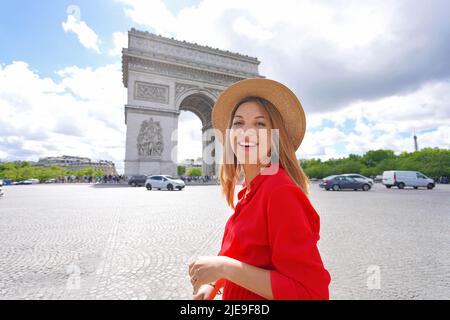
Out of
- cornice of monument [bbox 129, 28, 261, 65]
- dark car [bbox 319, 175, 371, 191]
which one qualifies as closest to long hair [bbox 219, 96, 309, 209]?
dark car [bbox 319, 175, 371, 191]

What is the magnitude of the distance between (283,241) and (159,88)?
1194 inches

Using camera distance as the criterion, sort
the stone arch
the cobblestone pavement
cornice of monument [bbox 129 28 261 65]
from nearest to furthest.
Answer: the cobblestone pavement → cornice of monument [bbox 129 28 261 65] → the stone arch

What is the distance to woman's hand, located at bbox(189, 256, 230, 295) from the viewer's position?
925 millimetres

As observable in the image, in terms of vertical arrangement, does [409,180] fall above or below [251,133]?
below

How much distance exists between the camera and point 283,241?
0.83 m

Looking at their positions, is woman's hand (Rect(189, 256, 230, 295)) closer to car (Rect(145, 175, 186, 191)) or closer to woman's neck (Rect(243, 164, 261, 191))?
woman's neck (Rect(243, 164, 261, 191))

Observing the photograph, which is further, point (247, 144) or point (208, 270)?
point (247, 144)

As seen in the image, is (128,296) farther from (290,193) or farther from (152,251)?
(290,193)

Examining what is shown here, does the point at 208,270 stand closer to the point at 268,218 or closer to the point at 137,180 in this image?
the point at 268,218

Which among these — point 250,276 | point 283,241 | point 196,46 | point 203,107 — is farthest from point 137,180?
point 283,241

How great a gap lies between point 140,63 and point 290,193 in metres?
30.8

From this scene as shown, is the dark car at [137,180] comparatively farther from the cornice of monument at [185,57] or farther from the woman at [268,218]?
the woman at [268,218]

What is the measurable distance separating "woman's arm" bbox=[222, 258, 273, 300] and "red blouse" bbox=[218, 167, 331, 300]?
0.09ft

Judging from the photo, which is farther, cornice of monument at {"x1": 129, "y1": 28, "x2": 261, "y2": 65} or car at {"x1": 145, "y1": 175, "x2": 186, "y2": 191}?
cornice of monument at {"x1": 129, "y1": 28, "x2": 261, "y2": 65}
